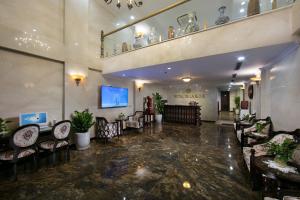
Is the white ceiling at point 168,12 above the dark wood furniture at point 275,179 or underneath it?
above

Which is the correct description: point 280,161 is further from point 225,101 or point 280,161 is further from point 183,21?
point 225,101

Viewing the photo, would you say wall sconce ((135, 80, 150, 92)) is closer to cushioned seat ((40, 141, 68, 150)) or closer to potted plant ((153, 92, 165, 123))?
potted plant ((153, 92, 165, 123))

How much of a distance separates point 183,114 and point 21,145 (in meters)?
7.69

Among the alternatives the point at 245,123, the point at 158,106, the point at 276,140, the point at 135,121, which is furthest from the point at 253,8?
the point at 158,106

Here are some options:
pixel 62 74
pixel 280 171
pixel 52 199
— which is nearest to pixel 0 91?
pixel 62 74

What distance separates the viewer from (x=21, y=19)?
11.0 feet

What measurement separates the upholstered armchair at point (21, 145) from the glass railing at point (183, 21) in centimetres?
348

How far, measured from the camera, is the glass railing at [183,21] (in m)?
2.93

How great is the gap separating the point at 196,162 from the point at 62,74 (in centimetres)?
452

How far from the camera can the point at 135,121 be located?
644 cm

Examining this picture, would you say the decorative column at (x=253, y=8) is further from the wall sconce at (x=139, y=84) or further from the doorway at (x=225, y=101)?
the doorway at (x=225, y=101)

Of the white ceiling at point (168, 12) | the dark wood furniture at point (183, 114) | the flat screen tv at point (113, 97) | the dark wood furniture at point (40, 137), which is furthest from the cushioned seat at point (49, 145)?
the dark wood furniture at point (183, 114)

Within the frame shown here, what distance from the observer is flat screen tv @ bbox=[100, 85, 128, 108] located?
555 centimetres

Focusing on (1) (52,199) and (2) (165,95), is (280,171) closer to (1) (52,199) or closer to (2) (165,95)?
(1) (52,199)
